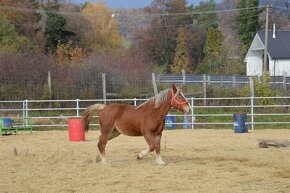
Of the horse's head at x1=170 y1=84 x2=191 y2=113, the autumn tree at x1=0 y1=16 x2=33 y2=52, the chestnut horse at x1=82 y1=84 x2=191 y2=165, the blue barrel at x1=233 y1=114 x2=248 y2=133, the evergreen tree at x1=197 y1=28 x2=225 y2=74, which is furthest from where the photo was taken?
the evergreen tree at x1=197 y1=28 x2=225 y2=74

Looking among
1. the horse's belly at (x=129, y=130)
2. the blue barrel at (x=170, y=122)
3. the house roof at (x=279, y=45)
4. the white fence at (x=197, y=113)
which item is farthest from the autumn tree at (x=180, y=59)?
the horse's belly at (x=129, y=130)

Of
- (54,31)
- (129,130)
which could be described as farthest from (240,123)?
(54,31)

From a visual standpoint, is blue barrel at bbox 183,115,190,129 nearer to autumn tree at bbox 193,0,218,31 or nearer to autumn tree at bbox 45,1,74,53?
autumn tree at bbox 45,1,74,53

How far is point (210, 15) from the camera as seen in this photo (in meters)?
66.8

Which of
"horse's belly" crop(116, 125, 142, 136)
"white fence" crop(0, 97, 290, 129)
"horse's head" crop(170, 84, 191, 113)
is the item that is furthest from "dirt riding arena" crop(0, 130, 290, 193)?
"white fence" crop(0, 97, 290, 129)

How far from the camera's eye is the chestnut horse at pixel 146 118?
392 inches

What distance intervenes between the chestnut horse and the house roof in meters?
38.0

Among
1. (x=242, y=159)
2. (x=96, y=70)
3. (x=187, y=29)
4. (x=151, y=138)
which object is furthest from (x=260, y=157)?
(x=187, y=29)

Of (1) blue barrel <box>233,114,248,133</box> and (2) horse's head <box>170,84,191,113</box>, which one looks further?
(1) blue barrel <box>233,114,248,133</box>

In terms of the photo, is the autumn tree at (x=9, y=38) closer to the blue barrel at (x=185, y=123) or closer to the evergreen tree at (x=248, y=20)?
the blue barrel at (x=185, y=123)

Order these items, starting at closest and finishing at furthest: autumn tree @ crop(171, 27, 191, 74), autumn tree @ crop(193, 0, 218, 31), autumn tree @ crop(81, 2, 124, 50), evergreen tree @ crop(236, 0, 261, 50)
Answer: autumn tree @ crop(171, 27, 191, 74)
evergreen tree @ crop(236, 0, 261, 50)
autumn tree @ crop(81, 2, 124, 50)
autumn tree @ crop(193, 0, 218, 31)

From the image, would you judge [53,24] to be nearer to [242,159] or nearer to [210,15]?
[210,15]

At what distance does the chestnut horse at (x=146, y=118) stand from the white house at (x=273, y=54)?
3621 centimetres

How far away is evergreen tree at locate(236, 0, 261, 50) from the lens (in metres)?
52.6
